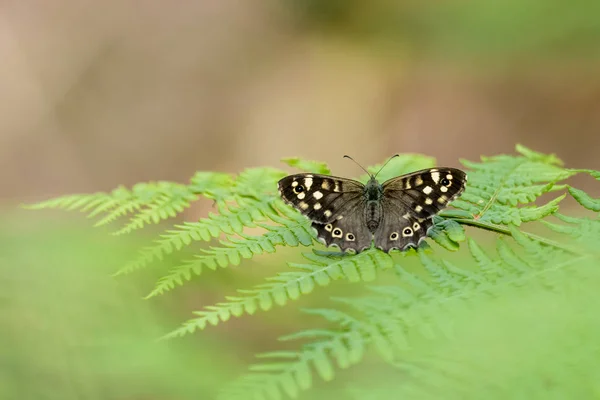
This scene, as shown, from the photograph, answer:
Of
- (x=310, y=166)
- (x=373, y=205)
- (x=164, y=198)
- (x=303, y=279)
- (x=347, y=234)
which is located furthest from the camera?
(x=310, y=166)

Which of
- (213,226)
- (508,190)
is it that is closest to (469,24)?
(508,190)

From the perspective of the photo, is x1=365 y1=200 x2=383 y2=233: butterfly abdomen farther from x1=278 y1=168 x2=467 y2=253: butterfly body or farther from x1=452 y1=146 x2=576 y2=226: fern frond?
x1=452 y1=146 x2=576 y2=226: fern frond


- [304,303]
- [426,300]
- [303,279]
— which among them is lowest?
[426,300]

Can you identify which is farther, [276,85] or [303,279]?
[276,85]

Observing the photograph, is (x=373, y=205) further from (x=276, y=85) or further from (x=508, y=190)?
(x=276, y=85)

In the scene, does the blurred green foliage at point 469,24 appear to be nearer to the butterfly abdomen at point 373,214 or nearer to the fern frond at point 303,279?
the butterfly abdomen at point 373,214

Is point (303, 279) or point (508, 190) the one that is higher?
point (508, 190)
